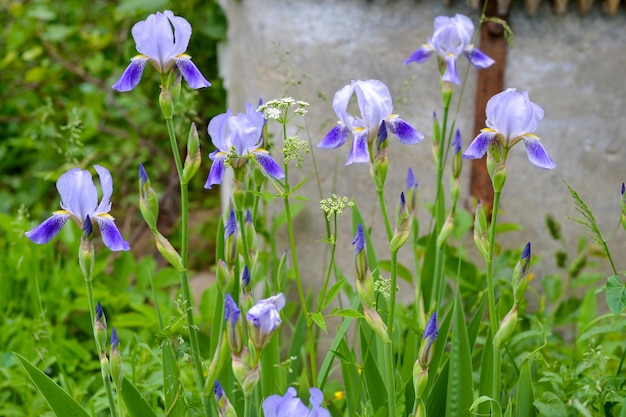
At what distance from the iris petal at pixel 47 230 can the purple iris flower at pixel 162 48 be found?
0.72ft

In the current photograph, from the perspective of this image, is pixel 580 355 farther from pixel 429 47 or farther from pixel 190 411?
pixel 190 411

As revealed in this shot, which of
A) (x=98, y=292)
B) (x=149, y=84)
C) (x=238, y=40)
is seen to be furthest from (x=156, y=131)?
(x=98, y=292)

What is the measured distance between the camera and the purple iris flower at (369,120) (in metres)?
1.30

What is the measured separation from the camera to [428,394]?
61.1 inches

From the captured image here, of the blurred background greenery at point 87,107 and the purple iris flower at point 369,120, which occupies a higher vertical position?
the purple iris flower at point 369,120

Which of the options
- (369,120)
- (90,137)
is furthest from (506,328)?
(90,137)

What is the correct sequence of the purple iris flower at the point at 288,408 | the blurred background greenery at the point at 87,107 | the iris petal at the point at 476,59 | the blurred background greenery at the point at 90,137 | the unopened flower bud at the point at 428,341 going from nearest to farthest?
the purple iris flower at the point at 288,408 → the unopened flower bud at the point at 428,341 → the iris petal at the point at 476,59 → the blurred background greenery at the point at 90,137 → the blurred background greenery at the point at 87,107

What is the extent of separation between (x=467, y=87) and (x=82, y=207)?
146 centimetres

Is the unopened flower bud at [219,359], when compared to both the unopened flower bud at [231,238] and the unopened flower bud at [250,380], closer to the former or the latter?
the unopened flower bud at [250,380]

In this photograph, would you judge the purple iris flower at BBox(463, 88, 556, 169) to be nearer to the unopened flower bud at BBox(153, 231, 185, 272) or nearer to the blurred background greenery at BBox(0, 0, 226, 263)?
the unopened flower bud at BBox(153, 231, 185, 272)

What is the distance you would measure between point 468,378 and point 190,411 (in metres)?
0.49

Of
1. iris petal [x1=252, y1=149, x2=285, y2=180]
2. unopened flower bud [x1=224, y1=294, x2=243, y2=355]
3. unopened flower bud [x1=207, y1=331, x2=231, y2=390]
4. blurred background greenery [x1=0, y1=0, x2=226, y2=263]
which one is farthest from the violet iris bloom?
blurred background greenery [x1=0, y1=0, x2=226, y2=263]

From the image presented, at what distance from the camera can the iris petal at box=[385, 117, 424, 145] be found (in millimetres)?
1341

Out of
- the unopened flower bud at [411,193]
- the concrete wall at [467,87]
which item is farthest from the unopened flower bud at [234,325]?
the concrete wall at [467,87]
